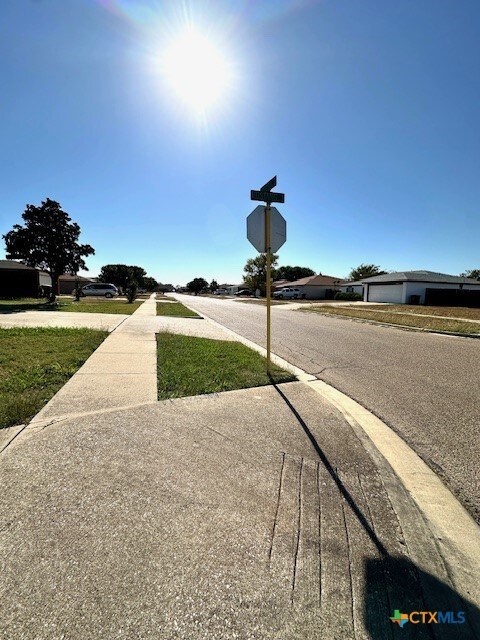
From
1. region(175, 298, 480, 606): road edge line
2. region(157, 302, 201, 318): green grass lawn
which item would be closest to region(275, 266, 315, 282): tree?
region(157, 302, 201, 318): green grass lawn

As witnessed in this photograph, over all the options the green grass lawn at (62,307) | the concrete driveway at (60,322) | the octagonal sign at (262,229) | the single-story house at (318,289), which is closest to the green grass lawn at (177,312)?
the green grass lawn at (62,307)

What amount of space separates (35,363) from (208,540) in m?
5.59

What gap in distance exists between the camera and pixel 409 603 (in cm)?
176

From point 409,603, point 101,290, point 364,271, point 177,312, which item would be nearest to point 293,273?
point 364,271

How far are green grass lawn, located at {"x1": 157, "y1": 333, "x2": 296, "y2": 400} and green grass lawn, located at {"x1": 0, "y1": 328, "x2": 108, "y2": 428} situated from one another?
1521mm

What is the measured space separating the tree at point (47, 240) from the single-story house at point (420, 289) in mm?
33207

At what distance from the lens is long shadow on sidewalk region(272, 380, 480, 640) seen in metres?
1.62

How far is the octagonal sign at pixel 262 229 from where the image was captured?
566 cm

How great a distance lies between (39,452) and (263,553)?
218cm

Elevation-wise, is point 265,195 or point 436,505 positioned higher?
point 265,195

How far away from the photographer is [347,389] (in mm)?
5617

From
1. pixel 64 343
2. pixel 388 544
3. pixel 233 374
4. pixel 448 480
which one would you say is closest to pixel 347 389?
pixel 233 374

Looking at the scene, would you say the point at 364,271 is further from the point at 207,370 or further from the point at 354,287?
the point at 207,370

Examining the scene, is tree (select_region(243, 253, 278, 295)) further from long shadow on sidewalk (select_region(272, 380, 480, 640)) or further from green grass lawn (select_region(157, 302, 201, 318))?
long shadow on sidewalk (select_region(272, 380, 480, 640))
